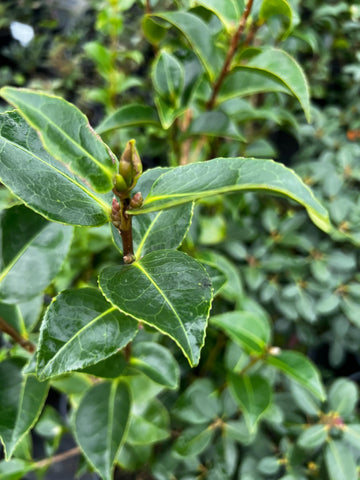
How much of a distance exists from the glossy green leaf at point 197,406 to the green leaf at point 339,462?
0.26 metres

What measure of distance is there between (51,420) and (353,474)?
2.25 ft

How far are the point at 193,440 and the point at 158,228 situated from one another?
0.62 metres

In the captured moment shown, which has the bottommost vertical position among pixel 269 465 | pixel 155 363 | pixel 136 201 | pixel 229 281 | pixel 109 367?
pixel 269 465

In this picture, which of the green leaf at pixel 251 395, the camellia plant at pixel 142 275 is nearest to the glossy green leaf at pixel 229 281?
the camellia plant at pixel 142 275

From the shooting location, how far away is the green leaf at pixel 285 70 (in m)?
0.63

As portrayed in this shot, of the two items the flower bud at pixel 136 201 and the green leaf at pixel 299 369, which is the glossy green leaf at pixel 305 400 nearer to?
the green leaf at pixel 299 369

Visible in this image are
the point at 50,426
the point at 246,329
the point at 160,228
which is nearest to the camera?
the point at 160,228

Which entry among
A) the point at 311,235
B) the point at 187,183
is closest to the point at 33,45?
the point at 311,235

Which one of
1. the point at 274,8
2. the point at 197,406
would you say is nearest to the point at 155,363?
the point at 197,406

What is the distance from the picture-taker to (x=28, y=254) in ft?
1.86

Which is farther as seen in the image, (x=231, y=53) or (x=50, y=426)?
(x=50, y=426)

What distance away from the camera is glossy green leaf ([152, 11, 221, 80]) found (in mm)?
683

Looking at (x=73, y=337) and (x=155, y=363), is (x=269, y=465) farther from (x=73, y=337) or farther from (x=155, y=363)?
(x=73, y=337)

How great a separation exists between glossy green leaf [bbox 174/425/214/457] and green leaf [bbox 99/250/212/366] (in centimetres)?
64
